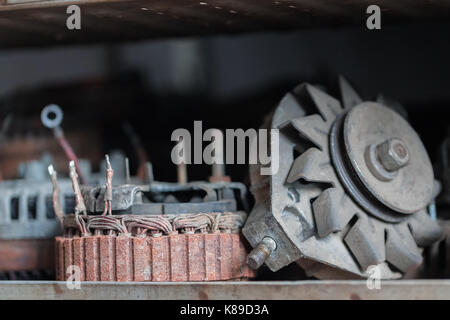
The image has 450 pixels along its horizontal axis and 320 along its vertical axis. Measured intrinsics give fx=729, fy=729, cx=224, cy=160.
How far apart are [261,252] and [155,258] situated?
8.4 inches

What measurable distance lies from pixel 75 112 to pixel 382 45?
1078mm

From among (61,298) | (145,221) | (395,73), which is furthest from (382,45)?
(61,298)

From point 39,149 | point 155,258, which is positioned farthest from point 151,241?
point 39,149

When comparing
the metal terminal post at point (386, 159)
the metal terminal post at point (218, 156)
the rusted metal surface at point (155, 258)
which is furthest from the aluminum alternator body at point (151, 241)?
the metal terminal post at point (386, 159)

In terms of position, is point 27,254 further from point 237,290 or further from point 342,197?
point 342,197

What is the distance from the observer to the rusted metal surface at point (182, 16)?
1.54 meters

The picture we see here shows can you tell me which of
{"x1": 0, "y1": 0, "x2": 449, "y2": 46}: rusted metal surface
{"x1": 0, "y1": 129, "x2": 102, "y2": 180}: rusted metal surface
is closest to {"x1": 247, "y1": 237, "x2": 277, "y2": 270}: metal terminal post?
{"x1": 0, "y1": 0, "x2": 449, "y2": 46}: rusted metal surface

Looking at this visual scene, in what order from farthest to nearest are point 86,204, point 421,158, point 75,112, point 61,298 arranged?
point 75,112
point 421,158
point 86,204
point 61,298

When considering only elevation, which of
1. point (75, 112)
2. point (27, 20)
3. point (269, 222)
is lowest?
point (269, 222)

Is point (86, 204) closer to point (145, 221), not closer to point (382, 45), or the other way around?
point (145, 221)

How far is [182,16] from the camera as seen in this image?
65.8 inches

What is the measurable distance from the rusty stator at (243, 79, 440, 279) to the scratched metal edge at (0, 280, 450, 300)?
0.09 meters

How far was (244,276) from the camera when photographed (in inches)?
60.6

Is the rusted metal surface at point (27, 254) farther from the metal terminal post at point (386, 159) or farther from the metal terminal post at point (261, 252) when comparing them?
the metal terminal post at point (386, 159)
